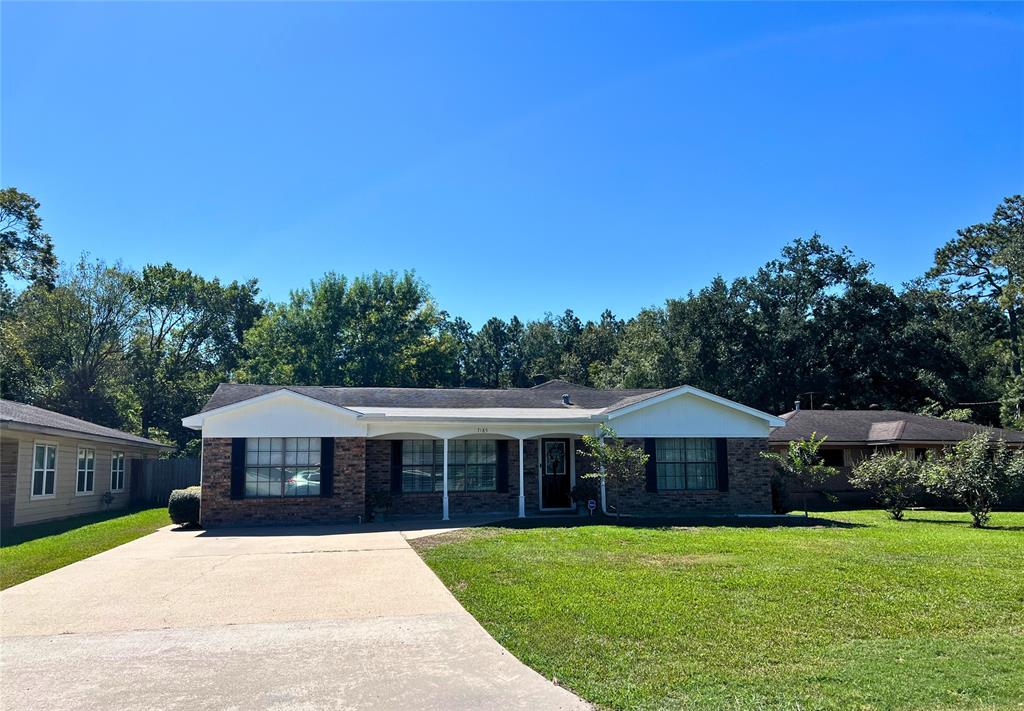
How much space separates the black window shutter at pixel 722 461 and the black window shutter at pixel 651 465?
5.69 feet

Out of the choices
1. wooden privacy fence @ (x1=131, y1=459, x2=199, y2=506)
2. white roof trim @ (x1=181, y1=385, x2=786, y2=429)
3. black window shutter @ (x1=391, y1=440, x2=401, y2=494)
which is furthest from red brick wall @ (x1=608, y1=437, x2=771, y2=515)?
wooden privacy fence @ (x1=131, y1=459, x2=199, y2=506)

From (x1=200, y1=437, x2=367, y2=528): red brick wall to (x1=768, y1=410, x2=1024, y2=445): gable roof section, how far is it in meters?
14.1

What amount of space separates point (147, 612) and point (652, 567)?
6252mm

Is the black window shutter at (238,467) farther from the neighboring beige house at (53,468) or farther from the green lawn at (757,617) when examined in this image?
the green lawn at (757,617)

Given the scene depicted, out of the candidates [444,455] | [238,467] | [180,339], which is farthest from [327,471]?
[180,339]

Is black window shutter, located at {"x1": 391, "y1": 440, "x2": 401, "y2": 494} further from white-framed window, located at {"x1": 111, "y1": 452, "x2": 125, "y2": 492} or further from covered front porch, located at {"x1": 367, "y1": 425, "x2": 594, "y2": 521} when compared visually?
white-framed window, located at {"x1": 111, "y1": 452, "x2": 125, "y2": 492}

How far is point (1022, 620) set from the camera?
6.91m

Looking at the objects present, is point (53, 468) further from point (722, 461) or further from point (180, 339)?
point (180, 339)

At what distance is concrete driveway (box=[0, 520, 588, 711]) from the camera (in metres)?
5.07

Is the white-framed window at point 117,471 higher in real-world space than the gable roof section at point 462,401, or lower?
lower

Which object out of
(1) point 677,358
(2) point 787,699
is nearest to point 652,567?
(2) point 787,699

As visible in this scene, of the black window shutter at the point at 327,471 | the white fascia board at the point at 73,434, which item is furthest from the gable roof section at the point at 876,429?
the white fascia board at the point at 73,434

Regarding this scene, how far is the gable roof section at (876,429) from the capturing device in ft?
77.1

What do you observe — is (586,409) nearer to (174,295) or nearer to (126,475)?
(126,475)
